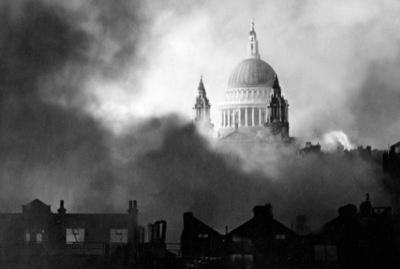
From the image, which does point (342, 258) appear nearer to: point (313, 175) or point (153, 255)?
point (153, 255)

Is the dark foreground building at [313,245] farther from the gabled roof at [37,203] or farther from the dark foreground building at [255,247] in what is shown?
the gabled roof at [37,203]

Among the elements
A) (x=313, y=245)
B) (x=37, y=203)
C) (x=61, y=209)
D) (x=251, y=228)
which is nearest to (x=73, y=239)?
(x=61, y=209)

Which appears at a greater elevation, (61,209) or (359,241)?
(61,209)

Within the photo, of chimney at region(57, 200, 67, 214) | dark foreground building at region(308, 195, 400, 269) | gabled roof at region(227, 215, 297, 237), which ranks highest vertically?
chimney at region(57, 200, 67, 214)

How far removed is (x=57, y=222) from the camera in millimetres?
102062

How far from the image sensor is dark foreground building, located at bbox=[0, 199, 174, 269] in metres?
87.9

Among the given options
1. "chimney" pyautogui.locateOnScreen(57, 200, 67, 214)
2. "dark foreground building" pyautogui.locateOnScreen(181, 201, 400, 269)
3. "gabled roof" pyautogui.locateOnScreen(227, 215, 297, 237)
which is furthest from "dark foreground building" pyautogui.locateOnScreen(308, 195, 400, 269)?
"chimney" pyautogui.locateOnScreen(57, 200, 67, 214)

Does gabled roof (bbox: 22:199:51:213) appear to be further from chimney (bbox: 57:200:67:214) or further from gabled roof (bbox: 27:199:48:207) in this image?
chimney (bbox: 57:200:67:214)

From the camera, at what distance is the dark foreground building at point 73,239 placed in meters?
87.9

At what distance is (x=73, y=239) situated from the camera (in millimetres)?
102625

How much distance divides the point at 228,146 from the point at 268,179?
59.6 metres

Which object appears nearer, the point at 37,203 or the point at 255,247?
the point at 255,247

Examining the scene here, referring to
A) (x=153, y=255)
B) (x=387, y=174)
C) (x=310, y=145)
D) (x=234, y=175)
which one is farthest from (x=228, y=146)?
(x=153, y=255)

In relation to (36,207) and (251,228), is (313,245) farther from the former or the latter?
(36,207)
